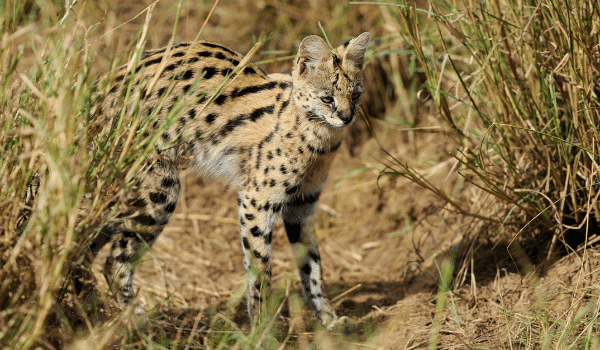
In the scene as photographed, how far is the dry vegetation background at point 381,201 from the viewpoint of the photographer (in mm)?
2170

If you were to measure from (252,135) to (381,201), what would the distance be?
1.80 metres

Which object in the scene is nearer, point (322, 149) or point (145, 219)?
point (145, 219)

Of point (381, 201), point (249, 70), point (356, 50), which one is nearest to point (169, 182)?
point (249, 70)

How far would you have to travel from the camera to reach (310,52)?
3266 mm

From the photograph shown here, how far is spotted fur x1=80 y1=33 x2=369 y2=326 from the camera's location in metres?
3.23

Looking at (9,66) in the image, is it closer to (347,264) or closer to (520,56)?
(520,56)

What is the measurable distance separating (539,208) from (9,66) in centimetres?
276

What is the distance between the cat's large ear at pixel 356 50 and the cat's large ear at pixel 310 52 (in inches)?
5.1

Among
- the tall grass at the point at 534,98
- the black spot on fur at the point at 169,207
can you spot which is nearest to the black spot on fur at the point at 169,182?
the black spot on fur at the point at 169,207

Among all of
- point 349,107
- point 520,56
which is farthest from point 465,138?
point 349,107

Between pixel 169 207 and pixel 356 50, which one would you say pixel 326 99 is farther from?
pixel 169 207

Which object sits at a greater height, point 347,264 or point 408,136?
point 408,136

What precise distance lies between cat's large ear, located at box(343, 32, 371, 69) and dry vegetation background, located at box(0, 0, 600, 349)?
24cm

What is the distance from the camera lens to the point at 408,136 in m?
5.33
